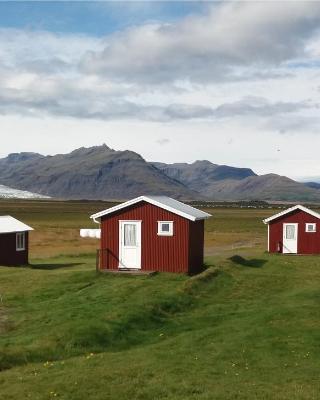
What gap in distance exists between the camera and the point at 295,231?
5581cm

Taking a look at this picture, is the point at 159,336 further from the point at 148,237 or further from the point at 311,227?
the point at 311,227

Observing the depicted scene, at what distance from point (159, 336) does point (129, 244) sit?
15.8 meters

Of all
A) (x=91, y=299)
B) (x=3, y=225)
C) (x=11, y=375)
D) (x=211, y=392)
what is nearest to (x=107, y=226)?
(x=91, y=299)

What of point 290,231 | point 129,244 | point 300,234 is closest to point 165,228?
point 129,244

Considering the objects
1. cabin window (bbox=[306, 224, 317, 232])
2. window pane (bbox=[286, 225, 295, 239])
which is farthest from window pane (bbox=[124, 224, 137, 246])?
cabin window (bbox=[306, 224, 317, 232])

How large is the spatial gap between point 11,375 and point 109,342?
499 centimetres

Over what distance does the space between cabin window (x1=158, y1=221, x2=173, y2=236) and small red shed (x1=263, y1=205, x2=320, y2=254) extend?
66.3 ft

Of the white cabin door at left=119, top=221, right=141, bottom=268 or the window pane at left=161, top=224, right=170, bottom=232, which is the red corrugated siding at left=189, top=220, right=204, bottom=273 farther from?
the white cabin door at left=119, top=221, right=141, bottom=268

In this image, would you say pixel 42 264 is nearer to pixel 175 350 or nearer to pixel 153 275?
pixel 153 275

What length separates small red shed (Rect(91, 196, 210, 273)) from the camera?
37750 mm

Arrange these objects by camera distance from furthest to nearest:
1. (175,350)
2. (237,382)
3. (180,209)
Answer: (180,209), (175,350), (237,382)

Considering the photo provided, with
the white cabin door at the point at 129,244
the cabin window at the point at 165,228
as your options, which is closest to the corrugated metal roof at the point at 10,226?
the white cabin door at the point at 129,244

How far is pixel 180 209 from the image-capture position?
3906cm

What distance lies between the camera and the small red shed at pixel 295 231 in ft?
181
